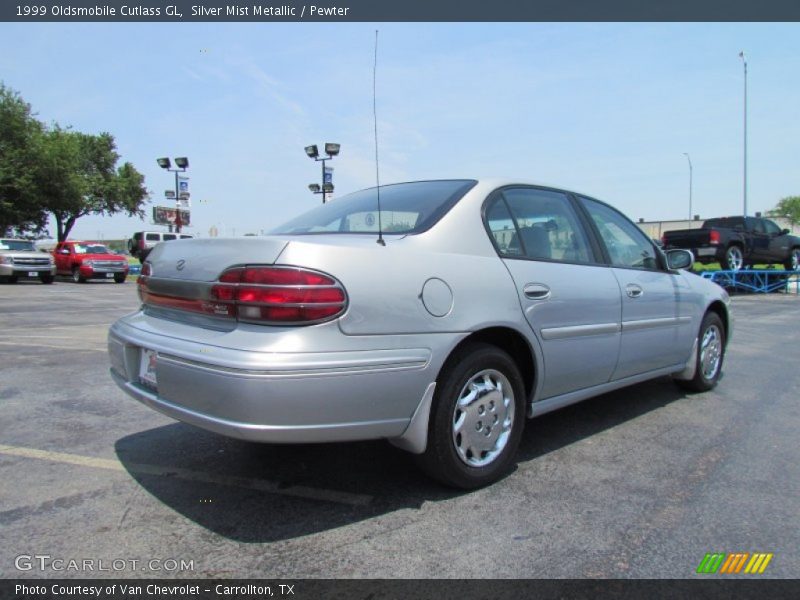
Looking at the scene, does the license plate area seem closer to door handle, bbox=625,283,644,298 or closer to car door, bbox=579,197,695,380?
car door, bbox=579,197,695,380

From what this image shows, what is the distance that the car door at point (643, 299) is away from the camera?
3.79m

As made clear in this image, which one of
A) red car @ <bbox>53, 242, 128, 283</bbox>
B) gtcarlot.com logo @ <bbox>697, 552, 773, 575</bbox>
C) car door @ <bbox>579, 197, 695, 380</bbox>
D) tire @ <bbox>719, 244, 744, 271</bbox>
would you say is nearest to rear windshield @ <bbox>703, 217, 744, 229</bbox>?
tire @ <bbox>719, 244, 744, 271</bbox>

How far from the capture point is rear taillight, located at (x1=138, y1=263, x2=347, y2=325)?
229 centimetres

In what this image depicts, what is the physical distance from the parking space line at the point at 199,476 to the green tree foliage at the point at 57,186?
31956 millimetres

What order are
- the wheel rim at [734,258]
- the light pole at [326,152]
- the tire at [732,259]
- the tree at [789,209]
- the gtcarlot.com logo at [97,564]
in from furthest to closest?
the tree at [789,209] < the light pole at [326,152] < the wheel rim at [734,258] < the tire at [732,259] < the gtcarlot.com logo at [97,564]

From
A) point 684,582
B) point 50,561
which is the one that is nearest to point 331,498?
point 50,561

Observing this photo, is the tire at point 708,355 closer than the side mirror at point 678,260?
No

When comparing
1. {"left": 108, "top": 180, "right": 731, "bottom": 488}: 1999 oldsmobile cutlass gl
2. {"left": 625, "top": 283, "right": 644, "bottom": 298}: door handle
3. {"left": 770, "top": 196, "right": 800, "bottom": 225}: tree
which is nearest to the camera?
{"left": 108, "top": 180, "right": 731, "bottom": 488}: 1999 oldsmobile cutlass gl

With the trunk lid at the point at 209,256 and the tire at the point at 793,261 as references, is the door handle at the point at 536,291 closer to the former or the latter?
the trunk lid at the point at 209,256

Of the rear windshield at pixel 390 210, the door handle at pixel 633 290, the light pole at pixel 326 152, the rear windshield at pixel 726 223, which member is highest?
the light pole at pixel 326 152

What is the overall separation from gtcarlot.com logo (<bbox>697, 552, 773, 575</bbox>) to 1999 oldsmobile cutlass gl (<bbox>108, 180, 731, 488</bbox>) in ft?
3.28

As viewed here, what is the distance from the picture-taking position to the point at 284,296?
230 centimetres

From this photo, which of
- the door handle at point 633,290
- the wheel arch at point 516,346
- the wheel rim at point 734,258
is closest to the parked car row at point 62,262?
the wheel rim at point 734,258

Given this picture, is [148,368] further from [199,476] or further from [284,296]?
[284,296]
